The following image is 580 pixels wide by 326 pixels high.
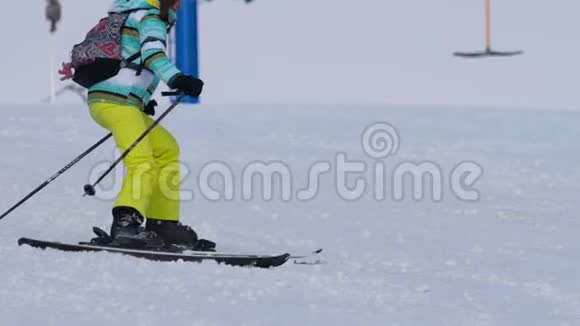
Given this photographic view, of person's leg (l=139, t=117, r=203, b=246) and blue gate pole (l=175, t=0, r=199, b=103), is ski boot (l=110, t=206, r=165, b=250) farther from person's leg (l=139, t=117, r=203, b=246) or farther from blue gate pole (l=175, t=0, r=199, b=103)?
blue gate pole (l=175, t=0, r=199, b=103)

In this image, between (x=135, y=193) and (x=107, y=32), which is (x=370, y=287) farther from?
(x=107, y=32)

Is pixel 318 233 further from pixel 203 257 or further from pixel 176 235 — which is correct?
pixel 203 257

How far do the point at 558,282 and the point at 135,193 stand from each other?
7.86ft

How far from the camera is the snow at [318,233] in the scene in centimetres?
551

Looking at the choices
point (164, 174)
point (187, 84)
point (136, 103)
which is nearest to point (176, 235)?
point (164, 174)

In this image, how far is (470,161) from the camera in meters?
13.2

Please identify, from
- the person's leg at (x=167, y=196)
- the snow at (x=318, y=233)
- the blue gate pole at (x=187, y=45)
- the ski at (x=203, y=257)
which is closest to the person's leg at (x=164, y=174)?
the person's leg at (x=167, y=196)

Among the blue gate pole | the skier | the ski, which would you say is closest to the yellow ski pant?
the skier

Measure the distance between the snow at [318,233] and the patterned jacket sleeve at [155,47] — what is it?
3.30ft

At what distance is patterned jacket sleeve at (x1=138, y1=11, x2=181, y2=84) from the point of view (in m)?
6.45

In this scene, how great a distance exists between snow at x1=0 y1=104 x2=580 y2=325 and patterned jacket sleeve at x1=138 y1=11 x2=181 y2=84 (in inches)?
39.6

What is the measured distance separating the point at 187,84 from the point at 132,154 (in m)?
0.61

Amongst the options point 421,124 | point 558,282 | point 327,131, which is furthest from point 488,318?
point 421,124

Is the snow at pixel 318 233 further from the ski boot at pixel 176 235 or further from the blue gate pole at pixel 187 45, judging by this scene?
the blue gate pole at pixel 187 45
